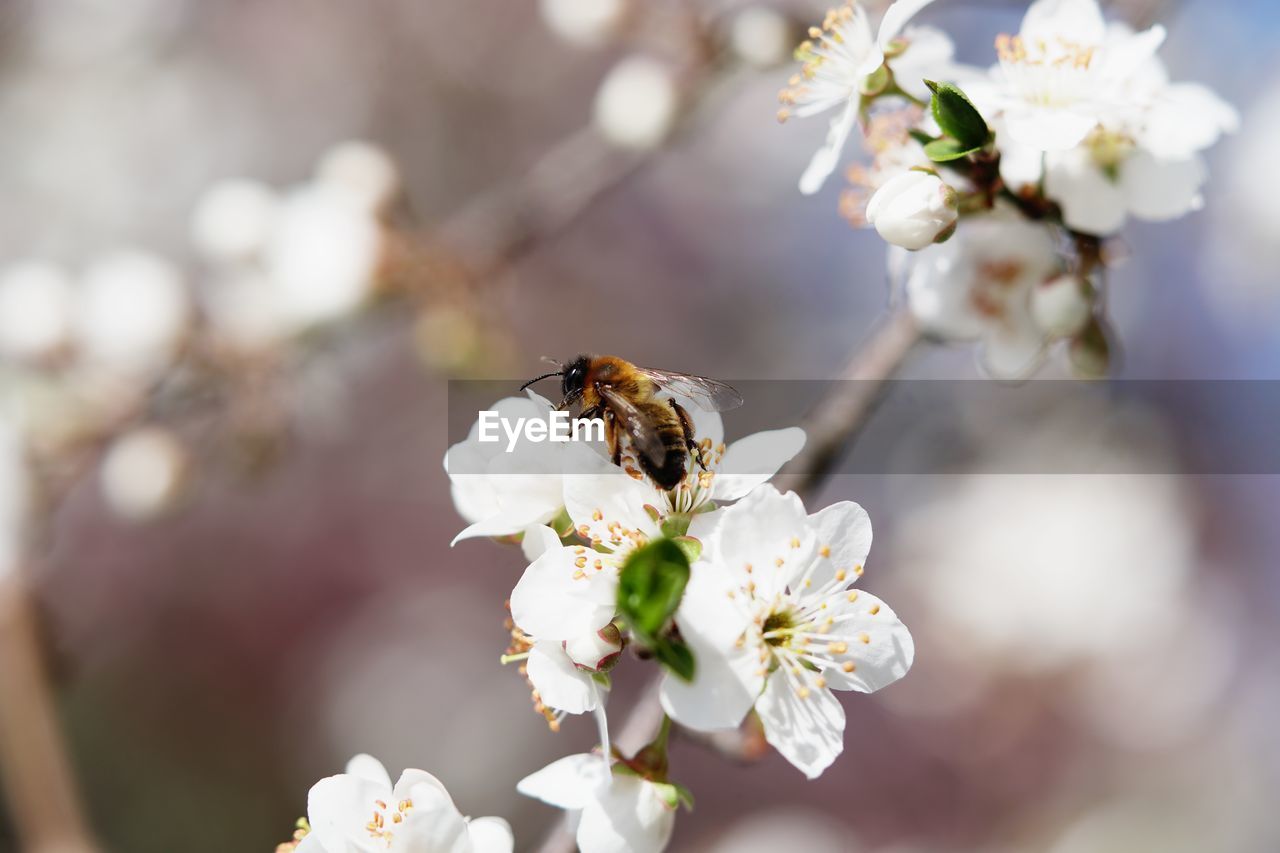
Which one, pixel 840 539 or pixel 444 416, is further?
pixel 444 416

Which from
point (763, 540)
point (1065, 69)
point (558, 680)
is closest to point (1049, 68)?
point (1065, 69)

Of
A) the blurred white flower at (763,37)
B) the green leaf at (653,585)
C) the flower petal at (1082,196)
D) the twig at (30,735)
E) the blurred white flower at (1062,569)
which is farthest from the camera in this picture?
the blurred white flower at (1062,569)

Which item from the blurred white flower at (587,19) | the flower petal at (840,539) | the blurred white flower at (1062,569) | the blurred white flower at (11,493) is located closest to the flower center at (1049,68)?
the flower petal at (840,539)

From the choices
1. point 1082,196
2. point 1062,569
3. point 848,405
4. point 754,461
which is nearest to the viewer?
point 754,461

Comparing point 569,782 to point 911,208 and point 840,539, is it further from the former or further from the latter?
point 911,208

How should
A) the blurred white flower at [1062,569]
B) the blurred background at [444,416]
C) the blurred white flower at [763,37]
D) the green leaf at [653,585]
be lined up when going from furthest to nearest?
the blurred white flower at [1062,569], the blurred background at [444,416], the blurred white flower at [763,37], the green leaf at [653,585]

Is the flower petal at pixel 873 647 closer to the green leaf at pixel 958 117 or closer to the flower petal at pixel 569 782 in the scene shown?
the flower petal at pixel 569 782

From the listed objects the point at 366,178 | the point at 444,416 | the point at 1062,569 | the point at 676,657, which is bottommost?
the point at 1062,569

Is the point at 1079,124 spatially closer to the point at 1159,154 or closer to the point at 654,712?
the point at 1159,154
